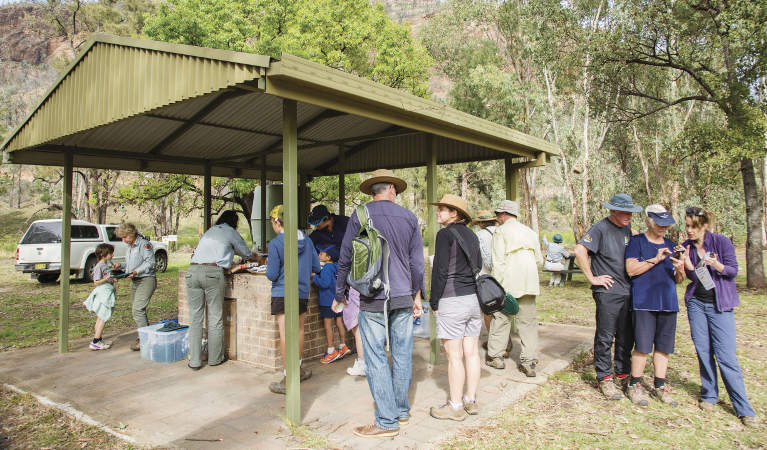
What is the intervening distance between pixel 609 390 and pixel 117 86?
573 centimetres

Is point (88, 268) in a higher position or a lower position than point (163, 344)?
higher

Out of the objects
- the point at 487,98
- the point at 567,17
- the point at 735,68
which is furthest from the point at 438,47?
the point at 735,68

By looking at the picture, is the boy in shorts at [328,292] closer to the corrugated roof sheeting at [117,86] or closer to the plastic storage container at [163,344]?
the plastic storage container at [163,344]

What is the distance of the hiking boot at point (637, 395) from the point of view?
4.33 metres

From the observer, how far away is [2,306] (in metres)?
10.7

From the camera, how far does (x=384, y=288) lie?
3.61 m

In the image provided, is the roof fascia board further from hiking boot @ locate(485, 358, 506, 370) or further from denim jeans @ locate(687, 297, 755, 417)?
denim jeans @ locate(687, 297, 755, 417)

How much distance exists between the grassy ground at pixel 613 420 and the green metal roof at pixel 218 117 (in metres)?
2.98

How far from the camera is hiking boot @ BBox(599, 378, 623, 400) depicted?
4475mm

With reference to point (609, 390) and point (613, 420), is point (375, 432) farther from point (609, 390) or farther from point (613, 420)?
point (609, 390)

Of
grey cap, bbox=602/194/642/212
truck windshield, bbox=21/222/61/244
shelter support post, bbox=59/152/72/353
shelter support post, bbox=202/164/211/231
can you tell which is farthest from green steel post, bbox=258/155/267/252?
truck windshield, bbox=21/222/61/244

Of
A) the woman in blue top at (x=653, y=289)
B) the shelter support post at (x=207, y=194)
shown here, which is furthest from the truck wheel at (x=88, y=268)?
the woman in blue top at (x=653, y=289)

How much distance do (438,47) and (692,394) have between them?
3018 cm

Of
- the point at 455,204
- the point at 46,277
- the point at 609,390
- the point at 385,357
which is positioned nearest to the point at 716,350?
the point at 609,390
